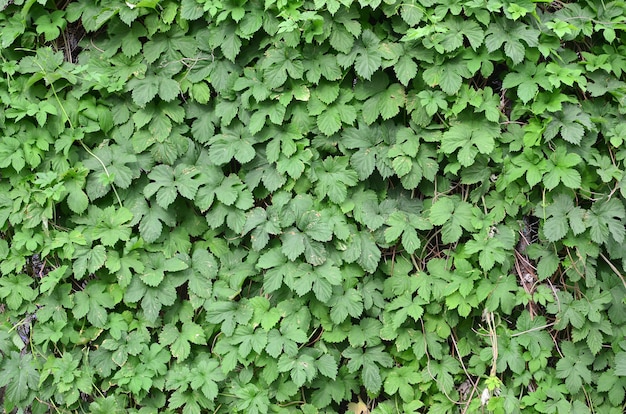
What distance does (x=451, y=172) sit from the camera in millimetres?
2793

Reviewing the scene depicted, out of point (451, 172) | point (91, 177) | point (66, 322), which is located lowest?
point (66, 322)

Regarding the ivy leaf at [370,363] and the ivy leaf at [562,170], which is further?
the ivy leaf at [370,363]

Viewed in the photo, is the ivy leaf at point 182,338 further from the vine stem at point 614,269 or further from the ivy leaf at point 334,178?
the vine stem at point 614,269

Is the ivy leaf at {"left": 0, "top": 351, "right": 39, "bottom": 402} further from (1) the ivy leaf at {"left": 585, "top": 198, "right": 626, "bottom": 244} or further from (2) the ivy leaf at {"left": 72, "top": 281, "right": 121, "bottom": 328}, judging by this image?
(1) the ivy leaf at {"left": 585, "top": 198, "right": 626, "bottom": 244}

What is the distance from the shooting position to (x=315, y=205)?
2809 millimetres

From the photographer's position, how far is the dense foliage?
267 centimetres

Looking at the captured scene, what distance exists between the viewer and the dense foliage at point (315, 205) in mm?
2672

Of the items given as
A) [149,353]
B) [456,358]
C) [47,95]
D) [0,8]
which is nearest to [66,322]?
[149,353]

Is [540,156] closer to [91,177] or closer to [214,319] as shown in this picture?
[214,319]

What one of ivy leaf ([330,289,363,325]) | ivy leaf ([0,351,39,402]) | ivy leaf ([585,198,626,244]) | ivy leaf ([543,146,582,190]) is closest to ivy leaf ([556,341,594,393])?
ivy leaf ([585,198,626,244])

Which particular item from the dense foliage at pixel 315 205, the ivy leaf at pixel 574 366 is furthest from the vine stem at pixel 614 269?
the ivy leaf at pixel 574 366

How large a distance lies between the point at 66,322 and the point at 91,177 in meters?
0.75

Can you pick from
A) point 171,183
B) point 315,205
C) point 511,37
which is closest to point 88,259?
point 171,183

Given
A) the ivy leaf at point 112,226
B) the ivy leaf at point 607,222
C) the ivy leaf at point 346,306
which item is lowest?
the ivy leaf at point 346,306
